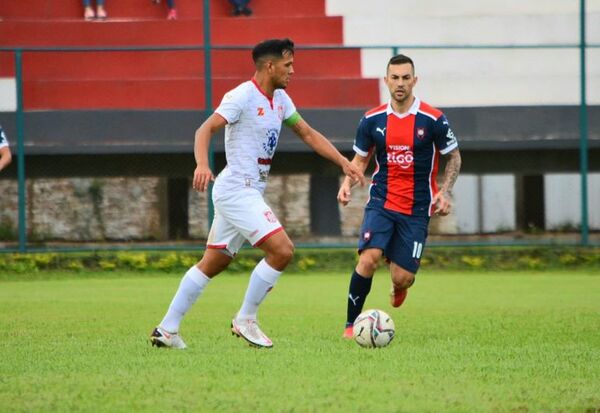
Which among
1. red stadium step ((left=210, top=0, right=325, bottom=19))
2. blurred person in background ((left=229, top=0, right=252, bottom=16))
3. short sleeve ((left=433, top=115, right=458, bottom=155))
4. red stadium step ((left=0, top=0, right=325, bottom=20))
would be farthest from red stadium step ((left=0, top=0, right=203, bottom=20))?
short sleeve ((left=433, top=115, right=458, bottom=155))

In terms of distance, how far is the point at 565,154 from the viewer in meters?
20.2

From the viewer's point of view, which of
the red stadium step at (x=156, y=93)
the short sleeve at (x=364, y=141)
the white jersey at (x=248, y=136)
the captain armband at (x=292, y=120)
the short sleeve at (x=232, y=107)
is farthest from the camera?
the red stadium step at (x=156, y=93)

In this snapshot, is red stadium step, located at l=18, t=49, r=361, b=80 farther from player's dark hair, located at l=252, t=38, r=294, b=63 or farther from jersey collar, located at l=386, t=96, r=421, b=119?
player's dark hair, located at l=252, t=38, r=294, b=63

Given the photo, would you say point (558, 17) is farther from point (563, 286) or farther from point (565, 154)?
point (563, 286)

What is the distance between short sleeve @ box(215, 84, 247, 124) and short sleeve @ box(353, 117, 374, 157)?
5.15 feet

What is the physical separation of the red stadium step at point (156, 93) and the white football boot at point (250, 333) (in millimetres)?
10279

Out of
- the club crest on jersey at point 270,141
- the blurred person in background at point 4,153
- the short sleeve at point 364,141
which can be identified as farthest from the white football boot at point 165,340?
the blurred person in background at point 4,153

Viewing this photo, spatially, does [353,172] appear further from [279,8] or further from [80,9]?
[80,9]

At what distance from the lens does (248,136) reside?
359 inches

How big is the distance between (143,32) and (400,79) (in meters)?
11.4

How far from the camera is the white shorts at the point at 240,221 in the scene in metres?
8.98

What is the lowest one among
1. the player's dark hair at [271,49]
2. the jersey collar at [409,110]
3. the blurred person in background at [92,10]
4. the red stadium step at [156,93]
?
the jersey collar at [409,110]

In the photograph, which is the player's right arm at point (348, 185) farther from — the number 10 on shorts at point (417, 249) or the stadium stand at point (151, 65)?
the stadium stand at point (151, 65)

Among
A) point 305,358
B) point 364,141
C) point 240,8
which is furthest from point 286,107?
point 240,8
